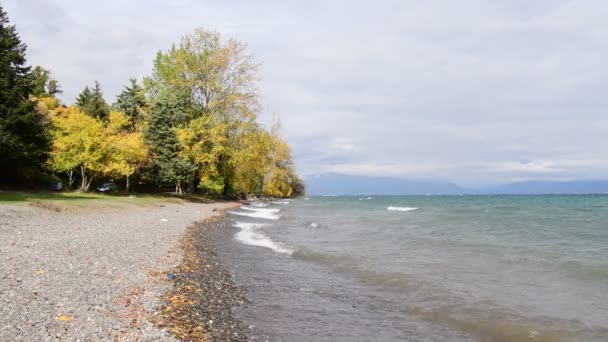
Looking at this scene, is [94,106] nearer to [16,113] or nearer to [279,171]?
[16,113]

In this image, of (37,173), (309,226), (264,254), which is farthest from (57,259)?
(37,173)

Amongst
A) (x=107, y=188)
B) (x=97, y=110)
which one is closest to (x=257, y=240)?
(x=107, y=188)

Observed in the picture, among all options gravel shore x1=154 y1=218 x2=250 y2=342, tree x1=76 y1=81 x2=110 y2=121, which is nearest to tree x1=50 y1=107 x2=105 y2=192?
tree x1=76 y1=81 x2=110 y2=121

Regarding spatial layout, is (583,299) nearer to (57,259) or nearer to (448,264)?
(448,264)

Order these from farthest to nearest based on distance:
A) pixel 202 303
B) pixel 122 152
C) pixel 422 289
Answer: pixel 122 152, pixel 422 289, pixel 202 303

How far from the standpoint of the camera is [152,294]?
873cm

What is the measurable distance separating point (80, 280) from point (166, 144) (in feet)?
122

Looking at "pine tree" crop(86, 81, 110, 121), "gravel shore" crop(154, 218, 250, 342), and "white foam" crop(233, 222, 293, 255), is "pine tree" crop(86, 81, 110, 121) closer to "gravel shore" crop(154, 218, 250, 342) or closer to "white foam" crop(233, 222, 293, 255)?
"white foam" crop(233, 222, 293, 255)

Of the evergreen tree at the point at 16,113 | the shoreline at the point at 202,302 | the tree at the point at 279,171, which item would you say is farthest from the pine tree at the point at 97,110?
the shoreline at the point at 202,302

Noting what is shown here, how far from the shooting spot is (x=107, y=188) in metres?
44.2

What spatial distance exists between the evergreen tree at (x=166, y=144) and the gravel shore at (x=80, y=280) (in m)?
26.0

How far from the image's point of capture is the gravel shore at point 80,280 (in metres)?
6.32

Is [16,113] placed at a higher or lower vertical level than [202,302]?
higher

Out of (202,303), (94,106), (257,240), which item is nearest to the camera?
(202,303)
